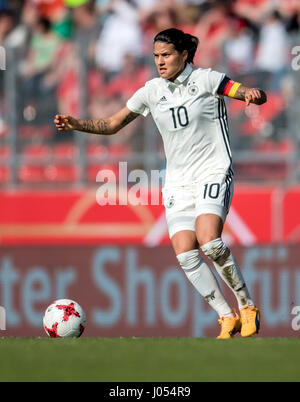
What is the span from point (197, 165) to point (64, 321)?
165cm

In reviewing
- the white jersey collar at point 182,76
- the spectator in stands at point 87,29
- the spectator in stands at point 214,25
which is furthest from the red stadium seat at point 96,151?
the white jersey collar at point 182,76

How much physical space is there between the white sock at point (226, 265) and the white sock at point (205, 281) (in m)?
0.11

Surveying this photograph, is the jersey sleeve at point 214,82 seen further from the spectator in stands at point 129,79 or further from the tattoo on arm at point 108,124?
the spectator in stands at point 129,79

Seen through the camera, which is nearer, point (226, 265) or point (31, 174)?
point (226, 265)

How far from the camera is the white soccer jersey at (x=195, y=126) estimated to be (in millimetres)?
7742

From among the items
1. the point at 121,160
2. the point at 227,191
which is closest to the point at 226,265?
the point at 227,191

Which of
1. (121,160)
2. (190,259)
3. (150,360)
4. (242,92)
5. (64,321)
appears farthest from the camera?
(121,160)

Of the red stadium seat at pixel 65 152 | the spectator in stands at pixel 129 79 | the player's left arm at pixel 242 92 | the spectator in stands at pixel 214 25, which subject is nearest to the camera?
the player's left arm at pixel 242 92

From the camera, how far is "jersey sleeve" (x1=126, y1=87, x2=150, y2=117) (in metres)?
8.09

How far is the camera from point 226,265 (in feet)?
25.2

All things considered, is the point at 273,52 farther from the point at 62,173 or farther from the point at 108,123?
the point at 108,123

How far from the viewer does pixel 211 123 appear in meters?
7.80

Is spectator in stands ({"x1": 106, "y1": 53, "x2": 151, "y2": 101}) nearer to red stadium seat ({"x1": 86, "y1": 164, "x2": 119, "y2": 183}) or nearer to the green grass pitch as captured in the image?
red stadium seat ({"x1": 86, "y1": 164, "x2": 119, "y2": 183})
